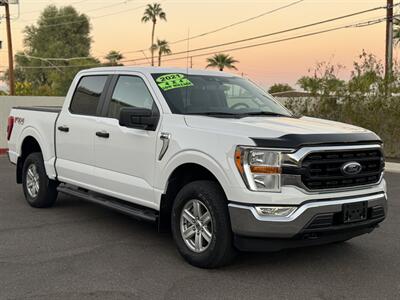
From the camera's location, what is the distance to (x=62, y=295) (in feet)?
13.4

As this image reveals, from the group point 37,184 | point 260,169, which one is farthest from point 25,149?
point 260,169

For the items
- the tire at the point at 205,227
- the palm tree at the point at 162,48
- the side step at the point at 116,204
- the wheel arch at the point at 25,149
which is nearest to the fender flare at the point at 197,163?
the tire at the point at 205,227

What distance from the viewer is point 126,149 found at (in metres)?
5.45

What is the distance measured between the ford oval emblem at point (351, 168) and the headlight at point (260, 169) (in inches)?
25.8

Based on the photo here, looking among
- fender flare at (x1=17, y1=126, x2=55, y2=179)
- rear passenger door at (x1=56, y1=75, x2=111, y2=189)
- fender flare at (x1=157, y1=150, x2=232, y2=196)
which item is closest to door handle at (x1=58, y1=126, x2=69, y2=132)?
rear passenger door at (x1=56, y1=75, x2=111, y2=189)

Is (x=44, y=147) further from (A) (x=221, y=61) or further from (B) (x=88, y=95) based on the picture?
(A) (x=221, y=61)

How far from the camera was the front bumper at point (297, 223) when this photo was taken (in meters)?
4.23

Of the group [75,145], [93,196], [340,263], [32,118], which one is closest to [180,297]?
[340,263]

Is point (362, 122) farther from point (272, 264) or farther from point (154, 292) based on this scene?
point (154, 292)

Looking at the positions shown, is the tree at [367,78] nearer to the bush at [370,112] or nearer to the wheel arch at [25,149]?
the bush at [370,112]

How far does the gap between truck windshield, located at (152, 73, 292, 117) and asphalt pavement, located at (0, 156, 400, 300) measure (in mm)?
1482

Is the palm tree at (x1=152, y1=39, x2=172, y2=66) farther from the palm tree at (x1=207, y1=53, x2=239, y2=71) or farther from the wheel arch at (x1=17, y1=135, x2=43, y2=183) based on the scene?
the wheel arch at (x1=17, y1=135, x2=43, y2=183)

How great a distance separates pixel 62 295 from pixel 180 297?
3.05 feet

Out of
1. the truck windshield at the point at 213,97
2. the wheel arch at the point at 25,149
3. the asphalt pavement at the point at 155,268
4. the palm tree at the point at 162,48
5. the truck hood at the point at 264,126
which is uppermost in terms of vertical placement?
the palm tree at the point at 162,48
